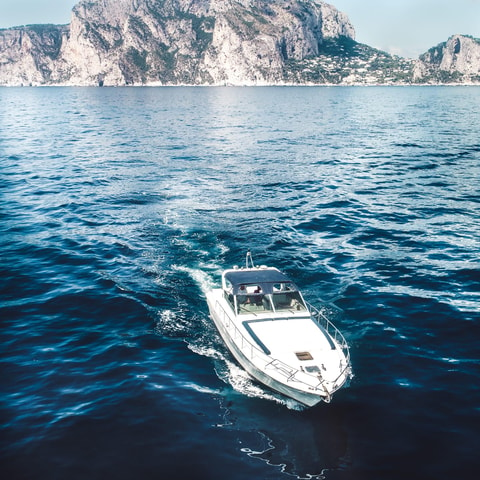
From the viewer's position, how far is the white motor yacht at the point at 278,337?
15758 mm

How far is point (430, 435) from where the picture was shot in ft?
47.6

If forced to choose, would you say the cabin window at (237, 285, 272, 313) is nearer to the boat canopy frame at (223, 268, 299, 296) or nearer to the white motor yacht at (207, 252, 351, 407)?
the white motor yacht at (207, 252, 351, 407)

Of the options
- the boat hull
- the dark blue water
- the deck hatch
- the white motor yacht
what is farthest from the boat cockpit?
the deck hatch

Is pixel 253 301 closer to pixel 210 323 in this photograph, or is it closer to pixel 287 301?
pixel 287 301

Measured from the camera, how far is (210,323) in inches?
862

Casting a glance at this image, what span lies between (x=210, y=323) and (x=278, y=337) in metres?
4.97

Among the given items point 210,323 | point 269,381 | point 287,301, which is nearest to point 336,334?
point 287,301

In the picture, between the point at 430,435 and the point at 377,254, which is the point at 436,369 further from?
the point at 377,254

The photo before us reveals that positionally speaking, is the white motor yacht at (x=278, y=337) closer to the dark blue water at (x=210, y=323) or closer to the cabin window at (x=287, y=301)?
the cabin window at (x=287, y=301)

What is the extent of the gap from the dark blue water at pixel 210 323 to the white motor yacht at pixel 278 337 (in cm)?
85

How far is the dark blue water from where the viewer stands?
13.9 m

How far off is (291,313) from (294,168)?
38948 millimetres

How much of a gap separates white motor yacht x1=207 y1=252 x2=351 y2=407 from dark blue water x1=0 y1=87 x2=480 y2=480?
2.78ft

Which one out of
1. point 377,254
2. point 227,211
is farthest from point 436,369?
point 227,211
